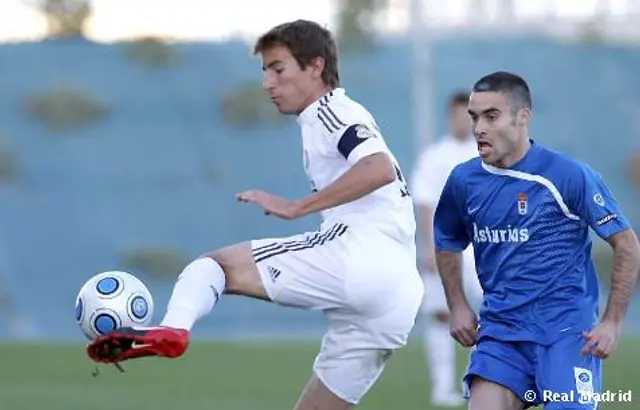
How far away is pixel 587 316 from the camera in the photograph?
7.45 metres

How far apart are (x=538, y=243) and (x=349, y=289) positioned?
838mm

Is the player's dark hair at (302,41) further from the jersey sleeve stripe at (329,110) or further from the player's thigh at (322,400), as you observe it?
the player's thigh at (322,400)

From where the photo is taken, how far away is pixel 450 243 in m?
7.85

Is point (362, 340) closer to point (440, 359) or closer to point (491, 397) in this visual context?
point (491, 397)

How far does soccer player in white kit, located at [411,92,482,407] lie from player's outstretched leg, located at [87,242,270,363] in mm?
5563

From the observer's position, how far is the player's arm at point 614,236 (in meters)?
7.24

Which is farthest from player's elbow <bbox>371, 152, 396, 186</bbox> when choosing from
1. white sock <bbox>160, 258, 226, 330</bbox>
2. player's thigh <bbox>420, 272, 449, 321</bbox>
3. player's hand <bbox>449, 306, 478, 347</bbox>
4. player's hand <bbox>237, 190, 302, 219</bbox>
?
player's thigh <bbox>420, 272, 449, 321</bbox>

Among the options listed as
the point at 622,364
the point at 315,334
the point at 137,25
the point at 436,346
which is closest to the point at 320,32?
the point at 436,346

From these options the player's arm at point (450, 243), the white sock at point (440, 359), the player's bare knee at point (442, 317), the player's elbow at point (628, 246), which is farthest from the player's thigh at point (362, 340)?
the player's bare knee at point (442, 317)

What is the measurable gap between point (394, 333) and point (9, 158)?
1312 cm

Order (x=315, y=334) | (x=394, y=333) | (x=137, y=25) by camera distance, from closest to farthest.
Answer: (x=394, y=333) < (x=315, y=334) < (x=137, y=25)

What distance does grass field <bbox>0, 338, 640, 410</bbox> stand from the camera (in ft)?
41.0

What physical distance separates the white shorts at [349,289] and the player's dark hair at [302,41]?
0.77 metres

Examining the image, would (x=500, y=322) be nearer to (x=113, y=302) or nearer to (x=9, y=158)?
(x=113, y=302)
